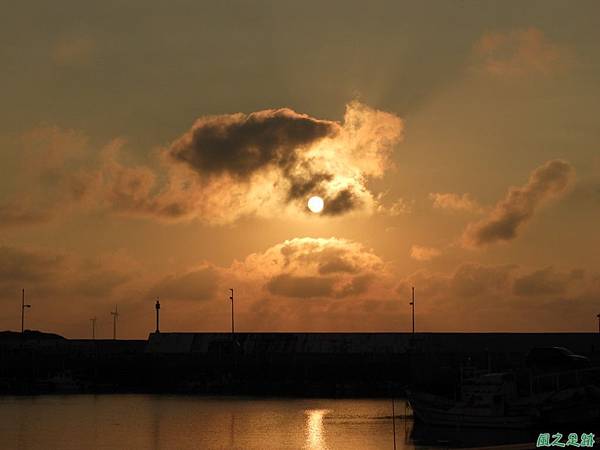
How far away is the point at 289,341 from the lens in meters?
180

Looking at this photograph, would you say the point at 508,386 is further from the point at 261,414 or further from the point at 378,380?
the point at 378,380

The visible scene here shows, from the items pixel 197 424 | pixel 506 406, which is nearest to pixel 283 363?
pixel 197 424

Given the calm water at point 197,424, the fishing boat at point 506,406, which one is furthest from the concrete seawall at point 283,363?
the fishing boat at point 506,406

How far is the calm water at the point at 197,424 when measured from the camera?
89688 millimetres

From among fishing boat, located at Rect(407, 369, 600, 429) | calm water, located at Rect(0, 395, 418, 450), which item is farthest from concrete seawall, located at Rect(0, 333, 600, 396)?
fishing boat, located at Rect(407, 369, 600, 429)

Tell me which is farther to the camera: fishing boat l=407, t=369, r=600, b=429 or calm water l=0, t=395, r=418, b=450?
fishing boat l=407, t=369, r=600, b=429

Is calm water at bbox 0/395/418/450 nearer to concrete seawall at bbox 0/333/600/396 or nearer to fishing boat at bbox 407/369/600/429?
fishing boat at bbox 407/369/600/429

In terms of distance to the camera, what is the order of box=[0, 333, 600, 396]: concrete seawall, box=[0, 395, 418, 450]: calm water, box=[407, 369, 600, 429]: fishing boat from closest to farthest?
1. box=[0, 395, 418, 450]: calm water
2. box=[407, 369, 600, 429]: fishing boat
3. box=[0, 333, 600, 396]: concrete seawall

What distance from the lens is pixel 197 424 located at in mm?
105938

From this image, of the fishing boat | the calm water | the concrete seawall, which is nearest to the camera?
the calm water

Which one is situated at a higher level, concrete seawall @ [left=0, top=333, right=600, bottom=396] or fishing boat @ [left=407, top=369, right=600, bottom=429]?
concrete seawall @ [left=0, top=333, right=600, bottom=396]

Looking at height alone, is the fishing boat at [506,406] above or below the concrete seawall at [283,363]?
below

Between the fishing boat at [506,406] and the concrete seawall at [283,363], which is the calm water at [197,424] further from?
the concrete seawall at [283,363]

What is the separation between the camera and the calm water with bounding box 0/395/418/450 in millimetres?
89688
